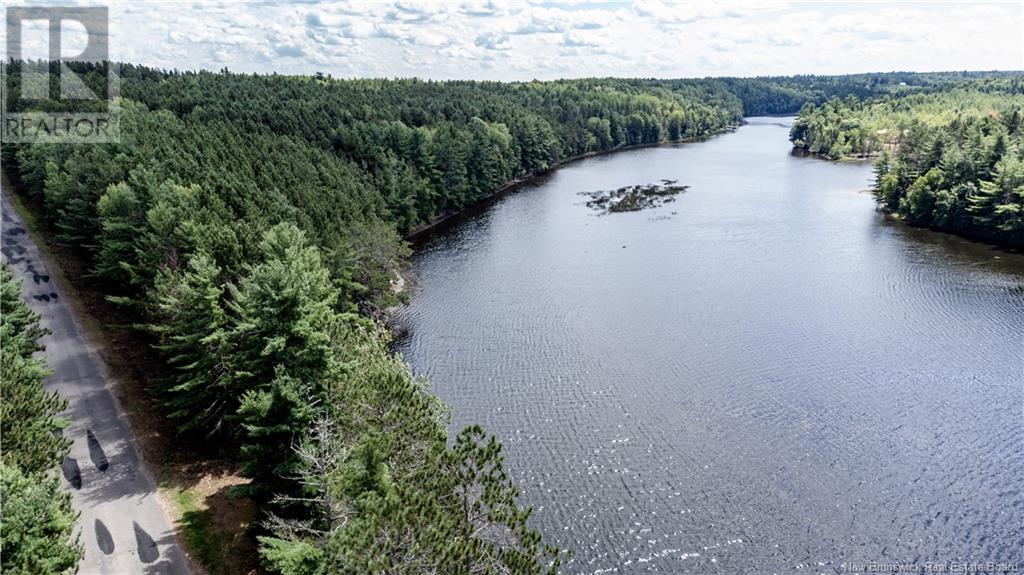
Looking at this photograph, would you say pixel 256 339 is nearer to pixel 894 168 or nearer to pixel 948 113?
pixel 894 168

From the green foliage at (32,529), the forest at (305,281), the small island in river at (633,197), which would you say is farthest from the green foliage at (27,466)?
the small island in river at (633,197)

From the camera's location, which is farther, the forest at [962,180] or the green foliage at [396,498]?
the forest at [962,180]

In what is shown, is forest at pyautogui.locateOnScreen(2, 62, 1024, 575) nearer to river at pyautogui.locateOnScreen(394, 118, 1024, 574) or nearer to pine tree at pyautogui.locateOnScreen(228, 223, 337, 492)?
pine tree at pyautogui.locateOnScreen(228, 223, 337, 492)

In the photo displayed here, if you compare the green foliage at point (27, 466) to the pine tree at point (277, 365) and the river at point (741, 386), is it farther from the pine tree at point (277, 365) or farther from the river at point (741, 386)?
the river at point (741, 386)

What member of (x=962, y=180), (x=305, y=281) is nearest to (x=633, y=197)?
(x=962, y=180)

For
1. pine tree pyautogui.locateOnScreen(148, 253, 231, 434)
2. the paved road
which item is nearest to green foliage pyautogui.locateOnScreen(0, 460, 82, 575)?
the paved road

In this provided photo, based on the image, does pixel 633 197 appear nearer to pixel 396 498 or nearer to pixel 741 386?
pixel 741 386

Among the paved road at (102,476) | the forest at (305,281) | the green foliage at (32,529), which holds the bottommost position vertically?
the paved road at (102,476)
